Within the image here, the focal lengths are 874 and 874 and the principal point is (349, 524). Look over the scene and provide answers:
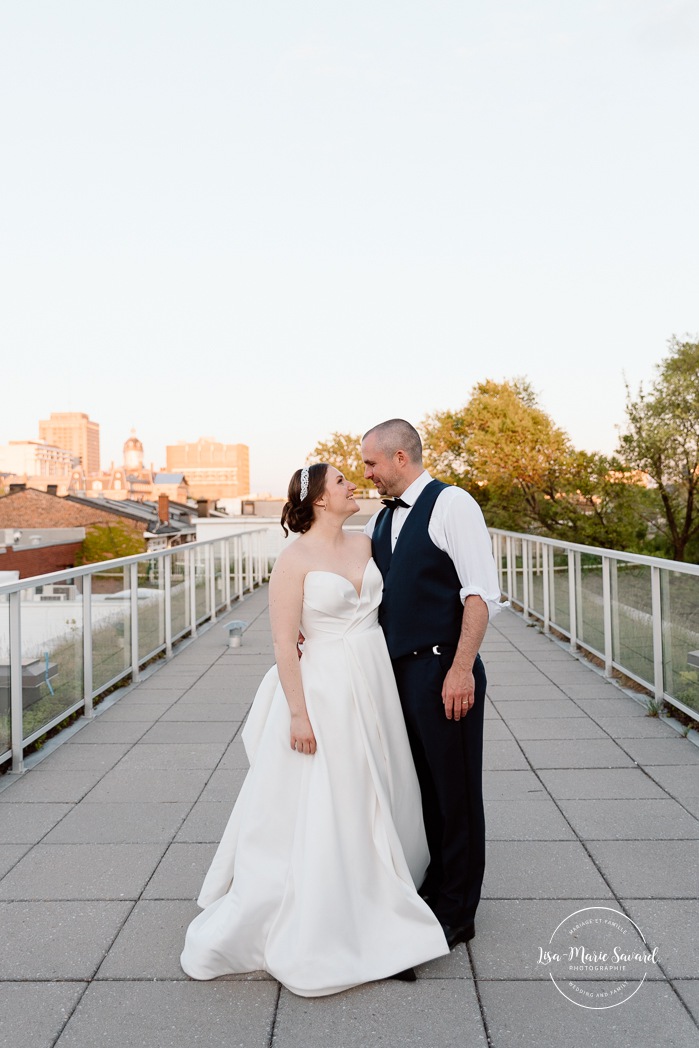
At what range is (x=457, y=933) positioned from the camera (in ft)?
9.21

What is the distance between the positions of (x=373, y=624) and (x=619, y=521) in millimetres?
27303

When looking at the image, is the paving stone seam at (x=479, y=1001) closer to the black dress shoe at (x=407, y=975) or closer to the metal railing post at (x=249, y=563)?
the black dress shoe at (x=407, y=975)

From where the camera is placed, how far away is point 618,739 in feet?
17.5

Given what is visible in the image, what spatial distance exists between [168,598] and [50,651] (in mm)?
3559

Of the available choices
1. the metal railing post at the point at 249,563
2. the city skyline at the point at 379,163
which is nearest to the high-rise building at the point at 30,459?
the city skyline at the point at 379,163

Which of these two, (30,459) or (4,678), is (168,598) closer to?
(4,678)

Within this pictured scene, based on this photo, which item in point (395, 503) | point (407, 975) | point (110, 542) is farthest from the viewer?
point (110, 542)

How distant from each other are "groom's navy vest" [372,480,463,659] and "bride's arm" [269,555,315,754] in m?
0.32

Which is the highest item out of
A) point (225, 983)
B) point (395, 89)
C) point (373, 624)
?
point (395, 89)

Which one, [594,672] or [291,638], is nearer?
[291,638]

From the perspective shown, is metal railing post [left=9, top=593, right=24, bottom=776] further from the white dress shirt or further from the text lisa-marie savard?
the text lisa-marie savard

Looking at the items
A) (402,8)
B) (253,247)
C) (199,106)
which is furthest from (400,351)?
(402,8)

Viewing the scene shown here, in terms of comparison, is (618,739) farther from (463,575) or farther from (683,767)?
(463,575)

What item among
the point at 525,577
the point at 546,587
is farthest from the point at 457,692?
the point at 525,577
